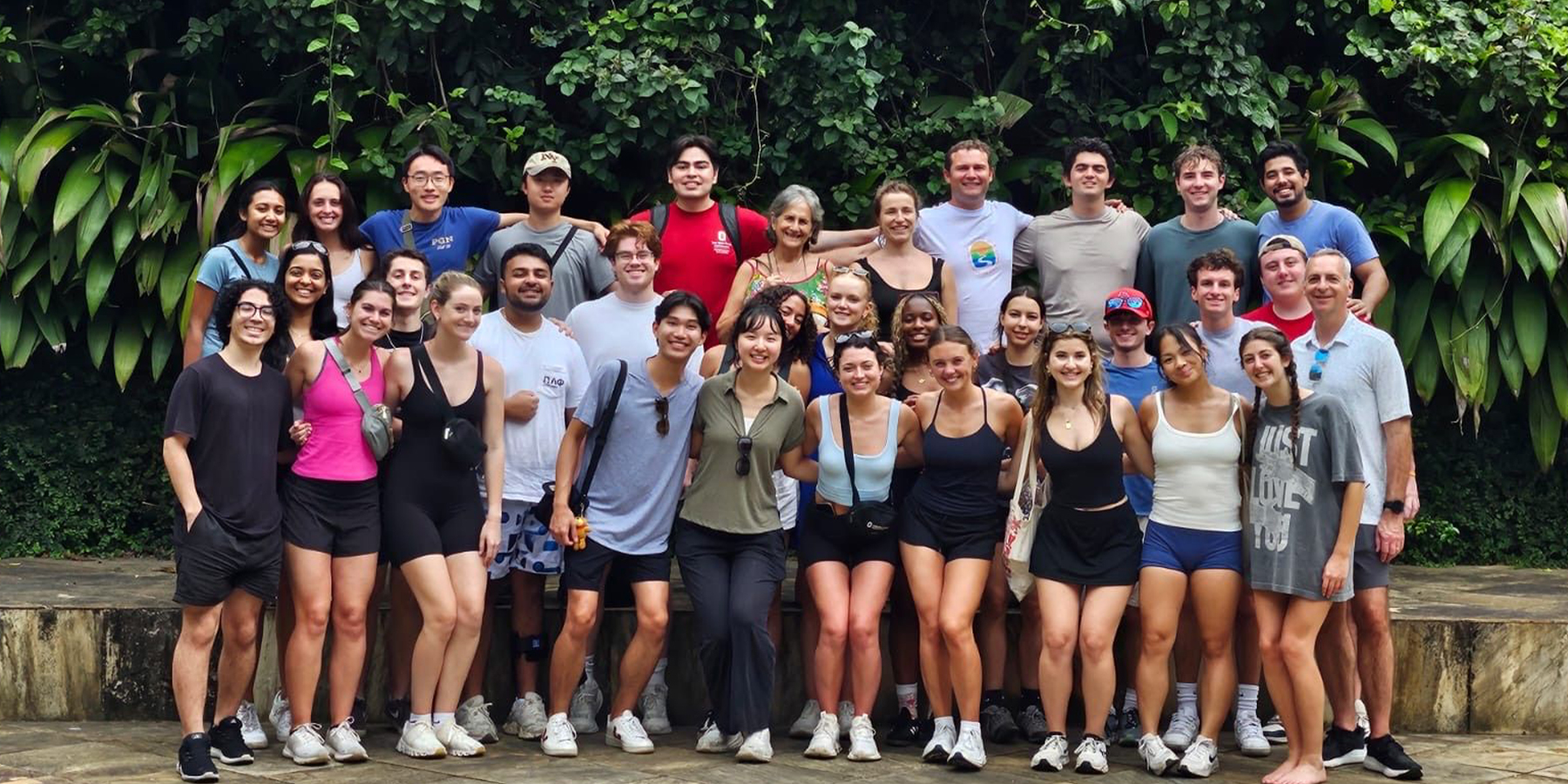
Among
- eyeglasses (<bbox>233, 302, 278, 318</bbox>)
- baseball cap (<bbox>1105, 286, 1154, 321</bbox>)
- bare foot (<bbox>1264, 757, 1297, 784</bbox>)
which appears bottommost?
bare foot (<bbox>1264, 757, 1297, 784</bbox>)

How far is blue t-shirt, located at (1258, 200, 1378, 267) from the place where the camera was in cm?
741

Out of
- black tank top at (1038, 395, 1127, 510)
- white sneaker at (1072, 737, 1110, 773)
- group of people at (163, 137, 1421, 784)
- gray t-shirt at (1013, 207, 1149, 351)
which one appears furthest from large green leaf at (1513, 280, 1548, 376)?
white sneaker at (1072, 737, 1110, 773)

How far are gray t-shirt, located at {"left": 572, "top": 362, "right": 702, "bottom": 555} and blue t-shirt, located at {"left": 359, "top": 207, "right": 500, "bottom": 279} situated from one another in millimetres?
1109

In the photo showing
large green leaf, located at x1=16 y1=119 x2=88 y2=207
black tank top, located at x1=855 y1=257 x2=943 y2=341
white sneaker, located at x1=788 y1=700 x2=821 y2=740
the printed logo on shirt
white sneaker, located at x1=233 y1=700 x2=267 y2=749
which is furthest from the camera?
large green leaf, located at x1=16 y1=119 x2=88 y2=207

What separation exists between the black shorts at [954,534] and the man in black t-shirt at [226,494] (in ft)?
7.45

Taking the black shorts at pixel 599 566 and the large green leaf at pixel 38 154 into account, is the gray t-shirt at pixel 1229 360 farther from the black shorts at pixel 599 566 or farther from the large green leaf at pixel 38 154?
the large green leaf at pixel 38 154

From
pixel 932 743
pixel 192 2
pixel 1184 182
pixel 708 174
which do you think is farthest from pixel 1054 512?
pixel 192 2

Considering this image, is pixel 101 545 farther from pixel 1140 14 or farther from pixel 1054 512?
pixel 1140 14

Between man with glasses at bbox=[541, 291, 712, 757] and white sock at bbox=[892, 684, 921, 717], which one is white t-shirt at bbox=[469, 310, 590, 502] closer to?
man with glasses at bbox=[541, 291, 712, 757]

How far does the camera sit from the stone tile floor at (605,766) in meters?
6.18

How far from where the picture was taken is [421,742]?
6.43 metres

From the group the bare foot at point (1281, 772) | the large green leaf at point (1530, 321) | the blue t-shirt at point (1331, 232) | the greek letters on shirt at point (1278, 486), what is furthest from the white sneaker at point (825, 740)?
the large green leaf at point (1530, 321)

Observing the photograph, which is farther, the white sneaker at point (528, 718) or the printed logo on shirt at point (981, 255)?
the printed logo on shirt at point (981, 255)

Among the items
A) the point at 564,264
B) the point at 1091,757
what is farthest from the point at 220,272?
the point at 1091,757
